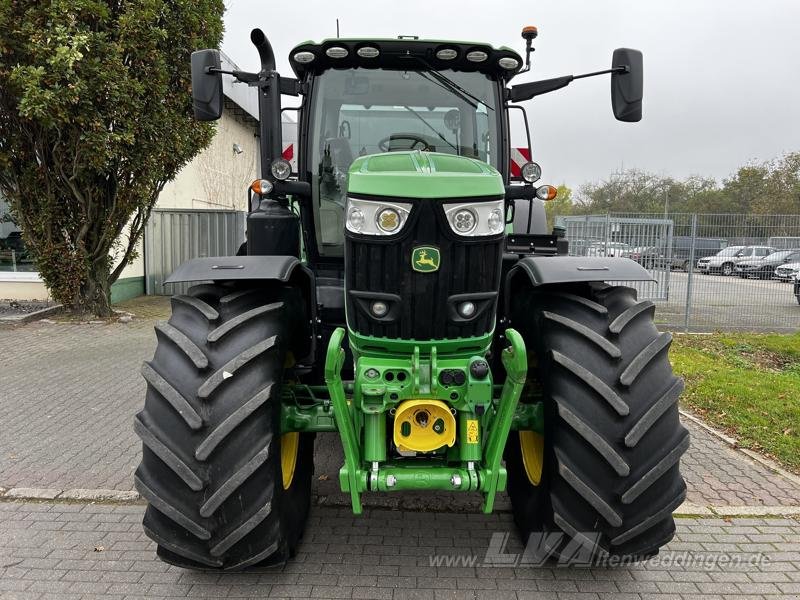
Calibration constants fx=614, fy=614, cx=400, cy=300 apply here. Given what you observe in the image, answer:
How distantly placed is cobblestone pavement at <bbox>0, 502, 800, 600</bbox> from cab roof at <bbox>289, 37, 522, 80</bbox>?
102 inches

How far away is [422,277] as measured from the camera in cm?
253

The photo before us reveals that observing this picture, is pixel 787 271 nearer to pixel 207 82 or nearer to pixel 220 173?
pixel 207 82

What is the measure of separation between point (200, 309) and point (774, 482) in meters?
3.91

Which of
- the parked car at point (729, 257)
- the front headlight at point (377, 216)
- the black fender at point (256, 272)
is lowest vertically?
the parked car at point (729, 257)

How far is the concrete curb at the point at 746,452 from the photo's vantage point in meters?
4.31

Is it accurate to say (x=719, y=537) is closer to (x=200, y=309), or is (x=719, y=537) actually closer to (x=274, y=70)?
(x=200, y=309)

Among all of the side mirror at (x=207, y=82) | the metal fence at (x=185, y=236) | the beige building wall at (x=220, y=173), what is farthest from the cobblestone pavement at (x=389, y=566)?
the beige building wall at (x=220, y=173)

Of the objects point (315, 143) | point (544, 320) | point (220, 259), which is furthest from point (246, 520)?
point (315, 143)

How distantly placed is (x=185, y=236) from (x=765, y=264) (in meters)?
11.6

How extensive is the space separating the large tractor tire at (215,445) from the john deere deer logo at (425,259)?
2.42ft

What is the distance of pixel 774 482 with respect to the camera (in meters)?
4.18

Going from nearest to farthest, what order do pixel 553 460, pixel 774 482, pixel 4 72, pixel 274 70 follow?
pixel 553 460, pixel 274 70, pixel 774 482, pixel 4 72

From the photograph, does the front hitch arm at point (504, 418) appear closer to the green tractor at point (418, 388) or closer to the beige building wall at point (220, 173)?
the green tractor at point (418, 388)

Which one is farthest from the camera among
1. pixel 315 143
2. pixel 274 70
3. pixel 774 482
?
pixel 774 482
